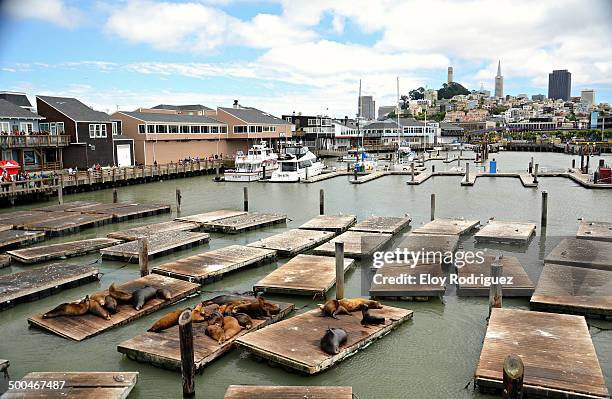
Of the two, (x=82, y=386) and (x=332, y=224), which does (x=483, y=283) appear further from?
(x=82, y=386)

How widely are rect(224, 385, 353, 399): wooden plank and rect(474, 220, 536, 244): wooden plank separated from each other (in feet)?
40.5

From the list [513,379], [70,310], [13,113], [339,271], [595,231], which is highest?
[13,113]

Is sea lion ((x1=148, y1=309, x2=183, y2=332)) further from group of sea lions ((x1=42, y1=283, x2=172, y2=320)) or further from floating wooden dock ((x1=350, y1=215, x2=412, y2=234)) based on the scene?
floating wooden dock ((x1=350, y1=215, x2=412, y2=234))

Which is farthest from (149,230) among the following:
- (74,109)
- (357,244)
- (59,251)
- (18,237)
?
(74,109)

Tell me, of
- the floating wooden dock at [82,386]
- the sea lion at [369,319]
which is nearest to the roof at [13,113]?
the floating wooden dock at [82,386]

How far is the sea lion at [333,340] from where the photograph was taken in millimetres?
8836

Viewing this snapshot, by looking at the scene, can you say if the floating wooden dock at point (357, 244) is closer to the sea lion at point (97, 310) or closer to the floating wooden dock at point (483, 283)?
the floating wooden dock at point (483, 283)

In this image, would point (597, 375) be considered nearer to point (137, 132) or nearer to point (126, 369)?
point (126, 369)

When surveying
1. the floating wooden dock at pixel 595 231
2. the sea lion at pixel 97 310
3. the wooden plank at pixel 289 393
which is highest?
the floating wooden dock at pixel 595 231

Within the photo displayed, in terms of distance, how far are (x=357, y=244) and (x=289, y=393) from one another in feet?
33.5

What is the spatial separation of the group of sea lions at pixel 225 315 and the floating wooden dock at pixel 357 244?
554 cm

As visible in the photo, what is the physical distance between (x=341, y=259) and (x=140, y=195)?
2662cm

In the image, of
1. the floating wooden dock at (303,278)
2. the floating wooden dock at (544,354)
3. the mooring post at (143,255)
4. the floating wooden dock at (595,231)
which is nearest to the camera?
the floating wooden dock at (544,354)

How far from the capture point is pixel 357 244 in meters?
17.3
